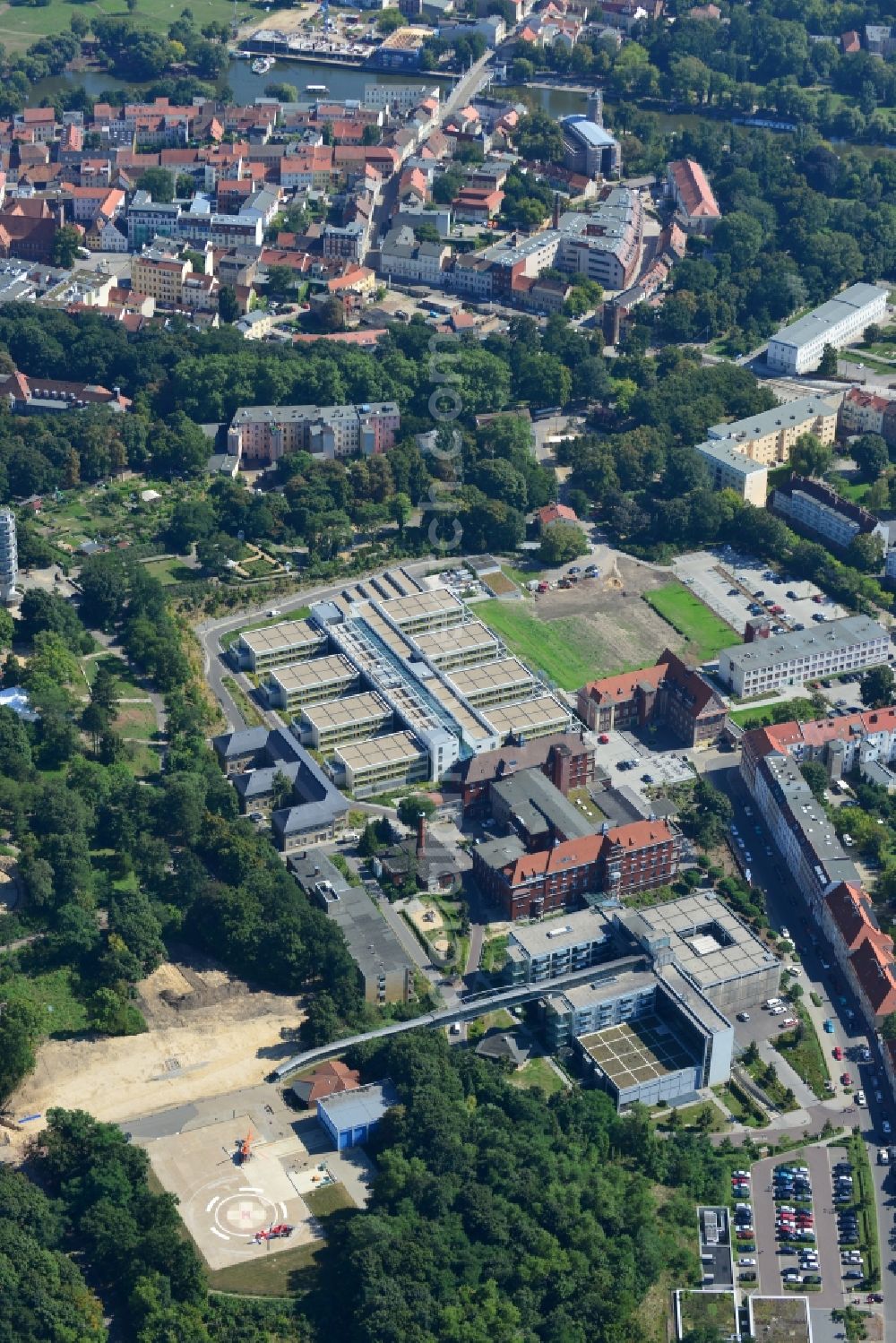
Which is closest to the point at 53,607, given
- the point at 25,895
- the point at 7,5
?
the point at 25,895

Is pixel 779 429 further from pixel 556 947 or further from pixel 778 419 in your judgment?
pixel 556 947

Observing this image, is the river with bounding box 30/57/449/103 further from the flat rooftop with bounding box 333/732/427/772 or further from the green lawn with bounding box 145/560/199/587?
the flat rooftop with bounding box 333/732/427/772

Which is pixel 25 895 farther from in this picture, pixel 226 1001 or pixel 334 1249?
pixel 334 1249

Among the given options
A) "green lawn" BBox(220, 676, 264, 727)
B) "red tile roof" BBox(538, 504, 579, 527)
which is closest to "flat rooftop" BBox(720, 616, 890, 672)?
"red tile roof" BBox(538, 504, 579, 527)

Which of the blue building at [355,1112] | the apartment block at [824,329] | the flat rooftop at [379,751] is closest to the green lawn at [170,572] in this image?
the flat rooftop at [379,751]

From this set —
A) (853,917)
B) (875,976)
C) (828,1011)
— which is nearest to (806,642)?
(853,917)
